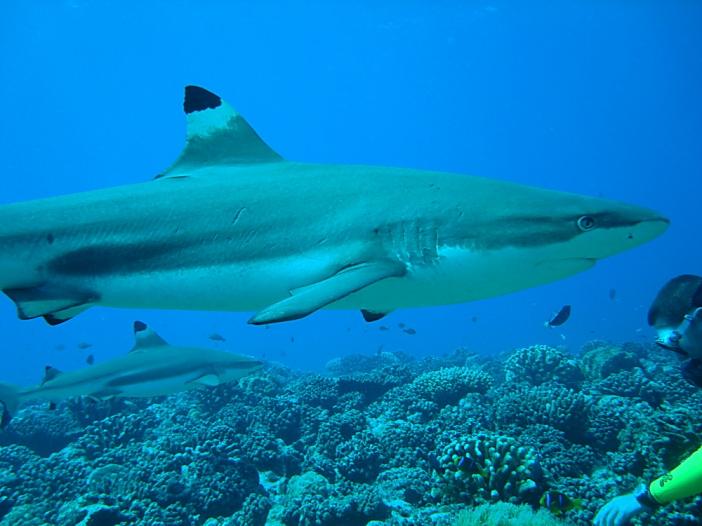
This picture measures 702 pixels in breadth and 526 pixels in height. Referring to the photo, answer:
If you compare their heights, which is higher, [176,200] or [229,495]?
[176,200]

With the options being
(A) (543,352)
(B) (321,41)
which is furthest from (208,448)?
(B) (321,41)

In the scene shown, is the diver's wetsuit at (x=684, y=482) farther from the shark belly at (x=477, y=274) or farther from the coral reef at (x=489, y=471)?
the coral reef at (x=489, y=471)

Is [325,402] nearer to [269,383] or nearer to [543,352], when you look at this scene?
[269,383]

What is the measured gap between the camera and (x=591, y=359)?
514 inches

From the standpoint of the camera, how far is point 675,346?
3.11 meters

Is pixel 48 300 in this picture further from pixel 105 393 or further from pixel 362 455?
pixel 105 393

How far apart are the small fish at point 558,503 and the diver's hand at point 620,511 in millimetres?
1501

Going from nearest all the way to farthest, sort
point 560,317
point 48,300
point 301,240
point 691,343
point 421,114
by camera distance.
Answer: point 691,343 → point 301,240 → point 48,300 → point 560,317 → point 421,114

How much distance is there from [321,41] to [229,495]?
13997 cm

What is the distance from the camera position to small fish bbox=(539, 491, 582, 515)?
14.8 feet

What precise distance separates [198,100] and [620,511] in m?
4.92

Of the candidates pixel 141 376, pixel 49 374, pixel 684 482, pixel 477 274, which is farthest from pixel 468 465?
pixel 49 374

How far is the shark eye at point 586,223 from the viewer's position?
2.81 meters

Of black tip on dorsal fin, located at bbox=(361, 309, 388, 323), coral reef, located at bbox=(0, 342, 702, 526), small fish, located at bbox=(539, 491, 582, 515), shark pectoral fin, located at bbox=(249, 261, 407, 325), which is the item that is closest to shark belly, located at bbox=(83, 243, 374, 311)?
shark pectoral fin, located at bbox=(249, 261, 407, 325)
